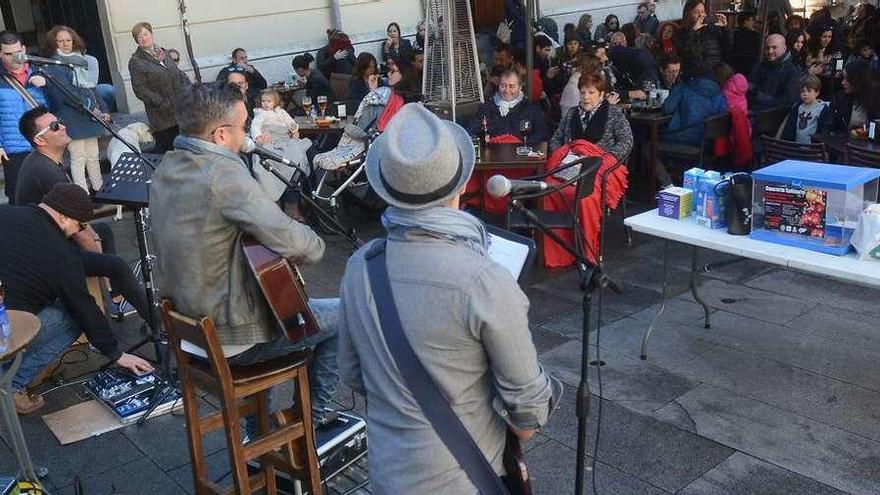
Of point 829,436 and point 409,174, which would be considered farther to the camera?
point 829,436

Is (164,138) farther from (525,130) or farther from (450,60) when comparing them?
(525,130)

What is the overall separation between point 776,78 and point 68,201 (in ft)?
22.0

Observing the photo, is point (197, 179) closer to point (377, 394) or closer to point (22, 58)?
point (377, 394)

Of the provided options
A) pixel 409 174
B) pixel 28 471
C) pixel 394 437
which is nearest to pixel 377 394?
pixel 394 437

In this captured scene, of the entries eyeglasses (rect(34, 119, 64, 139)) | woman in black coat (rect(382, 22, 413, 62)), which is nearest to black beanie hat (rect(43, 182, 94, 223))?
eyeglasses (rect(34, 119, 64, 139))

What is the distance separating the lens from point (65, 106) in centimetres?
787

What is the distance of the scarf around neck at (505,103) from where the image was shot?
705cm

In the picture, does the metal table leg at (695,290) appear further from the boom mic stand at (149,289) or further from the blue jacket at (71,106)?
the blue jacket at (71,106)

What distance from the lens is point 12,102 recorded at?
7117mm

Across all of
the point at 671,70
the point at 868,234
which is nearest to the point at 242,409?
the point at 868,234

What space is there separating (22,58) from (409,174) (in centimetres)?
634

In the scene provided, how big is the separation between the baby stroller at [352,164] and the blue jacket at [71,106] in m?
2.16

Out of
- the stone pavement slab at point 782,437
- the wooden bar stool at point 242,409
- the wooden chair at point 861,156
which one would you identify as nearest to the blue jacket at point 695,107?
the wooden chair at point 861,156

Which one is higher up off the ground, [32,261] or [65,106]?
[65,106]
